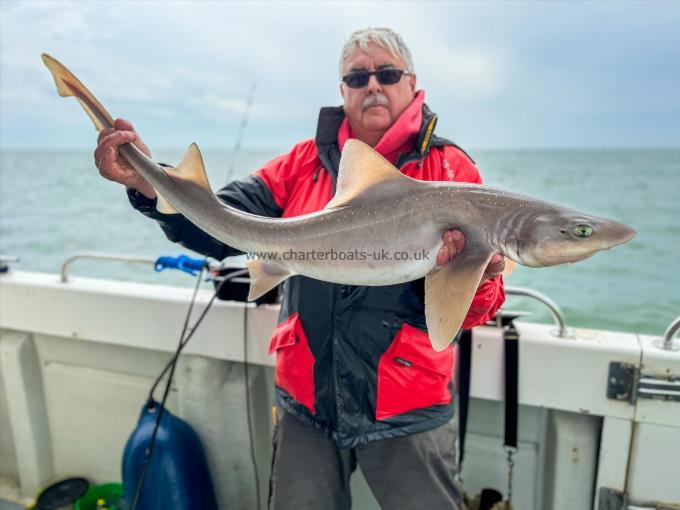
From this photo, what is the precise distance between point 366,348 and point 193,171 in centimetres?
103

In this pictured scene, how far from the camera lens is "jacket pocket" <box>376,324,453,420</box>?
2141mm

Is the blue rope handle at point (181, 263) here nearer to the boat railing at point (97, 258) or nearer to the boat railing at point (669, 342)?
the boat railing at point (97, 258)

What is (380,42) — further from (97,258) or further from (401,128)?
(97,258)

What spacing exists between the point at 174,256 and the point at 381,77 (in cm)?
158

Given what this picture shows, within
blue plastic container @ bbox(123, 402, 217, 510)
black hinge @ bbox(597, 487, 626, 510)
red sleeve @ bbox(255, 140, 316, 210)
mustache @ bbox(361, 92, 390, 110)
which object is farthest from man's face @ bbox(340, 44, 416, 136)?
black hinge @ bbox(597, 487, 626, 510)

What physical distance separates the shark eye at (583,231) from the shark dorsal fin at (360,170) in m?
0.58

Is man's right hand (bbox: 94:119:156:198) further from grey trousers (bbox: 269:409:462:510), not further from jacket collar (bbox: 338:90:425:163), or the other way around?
grey trousers (bbox: 269:409:462:510)

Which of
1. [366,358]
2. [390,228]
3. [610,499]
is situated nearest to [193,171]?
[390,228]

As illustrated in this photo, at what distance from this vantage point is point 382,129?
247 centimetres

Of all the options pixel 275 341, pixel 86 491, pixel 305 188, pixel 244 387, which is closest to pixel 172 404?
pixel 244 387

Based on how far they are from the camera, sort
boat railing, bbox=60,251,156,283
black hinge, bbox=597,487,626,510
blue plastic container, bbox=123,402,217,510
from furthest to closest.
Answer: boat railing, bbox=60,251,156,283 → blue plastic container, bbox=123,402,217,510 → black hinge, bbox=597,487,626,510

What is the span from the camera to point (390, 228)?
180 centimetres

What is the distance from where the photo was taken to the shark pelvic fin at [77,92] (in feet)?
6.01

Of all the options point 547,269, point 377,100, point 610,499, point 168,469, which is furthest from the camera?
point 547,269
